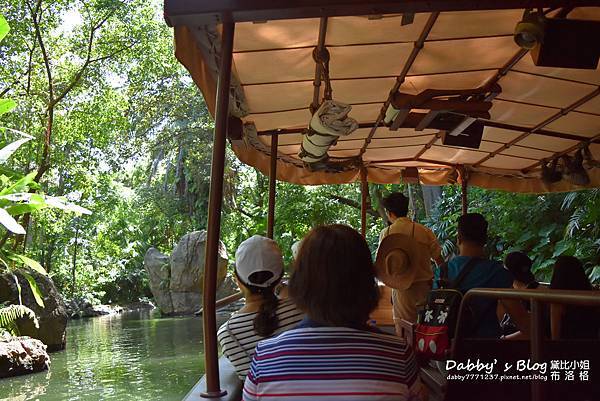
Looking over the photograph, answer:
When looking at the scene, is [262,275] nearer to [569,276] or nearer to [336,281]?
[336,281]

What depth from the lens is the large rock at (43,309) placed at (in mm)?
13578

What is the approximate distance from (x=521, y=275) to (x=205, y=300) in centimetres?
212

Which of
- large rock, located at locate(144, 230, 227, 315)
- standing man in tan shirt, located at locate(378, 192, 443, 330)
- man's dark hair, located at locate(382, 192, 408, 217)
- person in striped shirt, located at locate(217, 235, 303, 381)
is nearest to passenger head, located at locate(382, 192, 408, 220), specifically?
man's dark hair, located at locate(382, 192, 408, 217)

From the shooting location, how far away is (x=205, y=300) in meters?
2.66

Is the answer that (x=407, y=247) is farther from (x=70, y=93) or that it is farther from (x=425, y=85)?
→ (x=70, y=93)

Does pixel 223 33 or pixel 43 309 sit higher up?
pixel 223 33

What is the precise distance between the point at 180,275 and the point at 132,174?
7029 mm

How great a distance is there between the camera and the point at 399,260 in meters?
4.00

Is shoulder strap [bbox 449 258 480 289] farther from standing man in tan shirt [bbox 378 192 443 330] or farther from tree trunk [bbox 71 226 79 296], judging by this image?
tree trunk [bbox 71 226 79 296]

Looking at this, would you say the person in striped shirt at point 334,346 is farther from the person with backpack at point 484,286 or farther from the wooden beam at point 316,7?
the person with backpack at point 484,286

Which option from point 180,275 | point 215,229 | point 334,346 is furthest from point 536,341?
point 180,275

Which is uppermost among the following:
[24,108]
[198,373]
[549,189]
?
[24,108]

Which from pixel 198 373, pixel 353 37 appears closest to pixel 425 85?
pixel 353 37

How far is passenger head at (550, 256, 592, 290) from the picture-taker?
3006 mm
